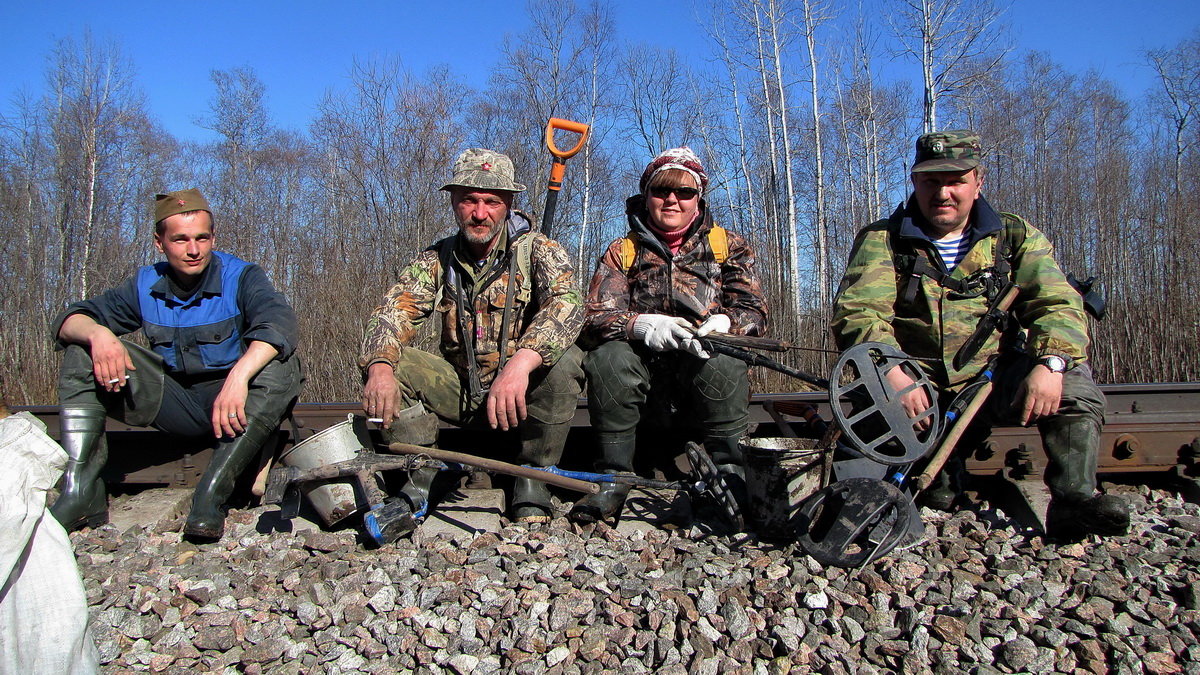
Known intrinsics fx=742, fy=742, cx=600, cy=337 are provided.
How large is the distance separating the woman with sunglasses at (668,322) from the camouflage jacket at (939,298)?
1.65 ft

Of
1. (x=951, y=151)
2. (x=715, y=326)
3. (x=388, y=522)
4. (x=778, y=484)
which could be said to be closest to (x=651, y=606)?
(x=778, y=484)

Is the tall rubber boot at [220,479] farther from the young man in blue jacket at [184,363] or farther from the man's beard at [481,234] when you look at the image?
the man's beard at [481,234]

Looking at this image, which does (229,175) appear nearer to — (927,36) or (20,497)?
(927,36)

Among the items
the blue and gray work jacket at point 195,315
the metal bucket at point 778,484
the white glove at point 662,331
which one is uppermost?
the blue and gray work jacket at point 195,315

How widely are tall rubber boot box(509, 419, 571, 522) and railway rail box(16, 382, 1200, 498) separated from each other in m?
0.74

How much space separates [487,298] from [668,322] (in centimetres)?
96

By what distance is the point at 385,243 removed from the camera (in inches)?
395

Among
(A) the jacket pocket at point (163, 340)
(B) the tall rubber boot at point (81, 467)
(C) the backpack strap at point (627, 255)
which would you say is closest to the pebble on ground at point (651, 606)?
(B) the tall rubber boot at point (81, 467)

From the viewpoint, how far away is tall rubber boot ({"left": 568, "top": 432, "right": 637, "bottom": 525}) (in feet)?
10.6

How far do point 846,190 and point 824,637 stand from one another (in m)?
16.7

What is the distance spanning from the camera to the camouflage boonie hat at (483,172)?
11.5 feet

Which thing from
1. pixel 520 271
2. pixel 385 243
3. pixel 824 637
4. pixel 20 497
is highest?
pixel 385 243

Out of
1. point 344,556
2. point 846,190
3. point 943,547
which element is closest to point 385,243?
point 344,556

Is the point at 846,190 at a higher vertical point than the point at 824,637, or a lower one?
higher
